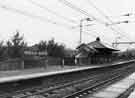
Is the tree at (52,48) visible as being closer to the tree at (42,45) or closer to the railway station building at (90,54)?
the tree at (42,45)

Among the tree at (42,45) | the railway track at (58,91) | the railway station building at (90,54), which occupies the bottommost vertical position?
the railway track at (58,91)

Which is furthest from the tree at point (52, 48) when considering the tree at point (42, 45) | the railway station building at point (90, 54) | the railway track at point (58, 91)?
the railway track at point (58, 91)

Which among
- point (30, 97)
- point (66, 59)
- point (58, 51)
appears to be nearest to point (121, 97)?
point (30, 97)

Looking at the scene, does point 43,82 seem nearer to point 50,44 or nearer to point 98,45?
point 98,45

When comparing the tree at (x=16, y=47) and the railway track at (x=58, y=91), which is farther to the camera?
the tree at (x=16, y=47)

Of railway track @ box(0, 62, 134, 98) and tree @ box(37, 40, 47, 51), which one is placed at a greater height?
tree @ box(37, 40, 47, 51)

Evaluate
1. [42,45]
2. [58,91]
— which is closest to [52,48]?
[42,45]

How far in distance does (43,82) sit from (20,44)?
40384 mm

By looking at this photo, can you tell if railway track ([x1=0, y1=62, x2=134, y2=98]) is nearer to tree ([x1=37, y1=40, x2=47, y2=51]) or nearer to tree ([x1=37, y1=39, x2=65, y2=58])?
tree ([x1=37, y1=39, x2=65, y2=58])

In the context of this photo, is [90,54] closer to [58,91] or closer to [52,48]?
[52,48]

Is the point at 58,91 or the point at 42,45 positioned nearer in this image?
the point at 58,91

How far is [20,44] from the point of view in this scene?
56.2 meters

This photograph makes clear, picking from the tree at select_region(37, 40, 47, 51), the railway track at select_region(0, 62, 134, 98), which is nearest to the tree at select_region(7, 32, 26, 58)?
the tree at select_region(37, 40, 47, 51)

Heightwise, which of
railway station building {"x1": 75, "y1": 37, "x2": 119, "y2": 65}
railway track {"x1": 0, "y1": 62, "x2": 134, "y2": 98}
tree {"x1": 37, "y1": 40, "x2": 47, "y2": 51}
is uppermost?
tree {"x1": 37, "y1": 40, "x2": 47, "y2": 51}
